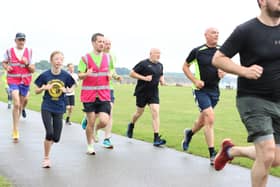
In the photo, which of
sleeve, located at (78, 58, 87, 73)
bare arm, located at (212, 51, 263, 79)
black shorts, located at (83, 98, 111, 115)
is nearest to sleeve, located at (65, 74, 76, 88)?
sleeve, located at (78, 58, 87, 73)

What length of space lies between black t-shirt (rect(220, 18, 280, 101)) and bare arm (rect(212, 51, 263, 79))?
68mm

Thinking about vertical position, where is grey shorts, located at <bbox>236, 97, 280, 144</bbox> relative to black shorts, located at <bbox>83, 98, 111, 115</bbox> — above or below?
above

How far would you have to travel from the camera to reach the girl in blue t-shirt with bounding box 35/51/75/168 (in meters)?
8.38

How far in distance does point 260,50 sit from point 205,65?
366 centimetres

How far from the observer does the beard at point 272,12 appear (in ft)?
17.9

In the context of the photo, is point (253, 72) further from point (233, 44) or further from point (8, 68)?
point (8, 68)

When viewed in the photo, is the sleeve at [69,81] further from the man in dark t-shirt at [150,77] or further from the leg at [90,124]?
the man in dark t-shirt at [150,77]

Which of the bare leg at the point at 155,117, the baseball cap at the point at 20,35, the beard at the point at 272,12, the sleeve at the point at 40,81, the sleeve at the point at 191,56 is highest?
the beard at the point at 272,12

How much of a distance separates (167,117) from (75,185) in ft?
36.8

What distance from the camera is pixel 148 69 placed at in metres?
11.3

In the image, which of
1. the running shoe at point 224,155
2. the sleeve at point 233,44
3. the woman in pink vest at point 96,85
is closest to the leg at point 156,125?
the woman in pink vest at point 96,85

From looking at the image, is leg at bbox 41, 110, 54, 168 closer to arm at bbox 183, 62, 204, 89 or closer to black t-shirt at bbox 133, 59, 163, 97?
arm at bbox 183, 62, 204, 89

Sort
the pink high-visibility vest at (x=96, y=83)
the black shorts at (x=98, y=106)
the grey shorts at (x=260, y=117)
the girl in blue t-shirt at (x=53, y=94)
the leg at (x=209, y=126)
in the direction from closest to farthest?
the grey shorts at (x=260, y=117) → the girl in blue t-shirt at (x=53, y=94) → the leg at (x=209, y=126) → the pink high-visibility vest at (x=96, y=83) → the black shorts at (x=98, y=106)

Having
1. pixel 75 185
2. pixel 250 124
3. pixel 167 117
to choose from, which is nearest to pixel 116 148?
pixel 75 185
